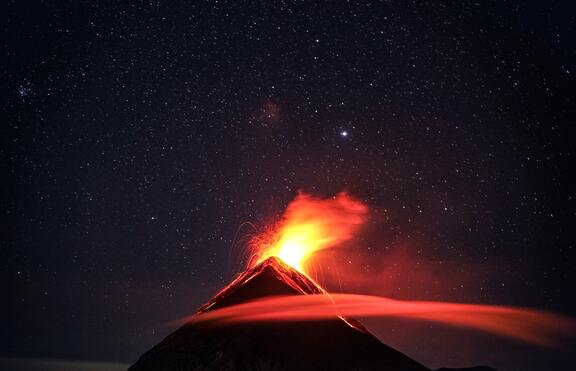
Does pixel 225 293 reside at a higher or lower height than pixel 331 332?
higher

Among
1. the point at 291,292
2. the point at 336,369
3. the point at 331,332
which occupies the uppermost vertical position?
the point at 291,292

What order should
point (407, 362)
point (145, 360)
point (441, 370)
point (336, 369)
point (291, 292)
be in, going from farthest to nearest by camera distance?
point (441, 370), point (291, 292), point (145, 360), point (407, 362), point (336, 369)

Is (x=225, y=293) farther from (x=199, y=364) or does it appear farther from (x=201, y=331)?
(x=199, y=364)

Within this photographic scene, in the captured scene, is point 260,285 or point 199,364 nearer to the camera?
point 199,364

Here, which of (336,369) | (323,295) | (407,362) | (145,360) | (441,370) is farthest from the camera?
(441,370)

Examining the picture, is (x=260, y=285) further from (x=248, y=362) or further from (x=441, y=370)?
(x=441, y=370)

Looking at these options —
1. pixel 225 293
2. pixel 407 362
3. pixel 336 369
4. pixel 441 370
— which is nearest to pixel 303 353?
pixel 336 369
